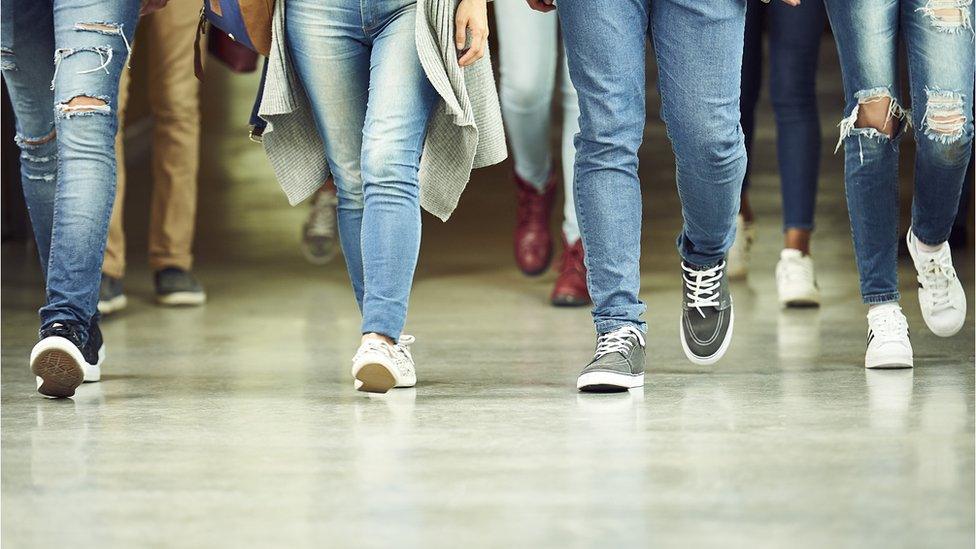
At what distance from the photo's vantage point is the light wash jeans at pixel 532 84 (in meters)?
3.83

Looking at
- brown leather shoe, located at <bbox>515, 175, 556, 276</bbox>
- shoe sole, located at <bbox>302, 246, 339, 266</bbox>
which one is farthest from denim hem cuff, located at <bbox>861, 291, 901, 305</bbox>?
shoe sole, located at <bbox>302, 246, 339, 266</bbox>

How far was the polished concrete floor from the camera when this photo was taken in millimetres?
1807

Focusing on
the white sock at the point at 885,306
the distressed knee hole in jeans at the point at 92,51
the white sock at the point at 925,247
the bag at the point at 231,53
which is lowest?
the white sock at the point at 885,306

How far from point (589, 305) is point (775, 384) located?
121 cm

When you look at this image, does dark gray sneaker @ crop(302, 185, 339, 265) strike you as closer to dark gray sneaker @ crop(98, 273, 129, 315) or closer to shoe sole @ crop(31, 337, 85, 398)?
dark gray sneaker @ crop(98, 273, 129, 315)

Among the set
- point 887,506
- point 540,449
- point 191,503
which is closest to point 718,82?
point 540,449

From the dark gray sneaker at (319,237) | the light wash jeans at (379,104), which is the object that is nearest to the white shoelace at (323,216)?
the dark gray sneaker at (319,237)

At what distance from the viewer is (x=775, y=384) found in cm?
271

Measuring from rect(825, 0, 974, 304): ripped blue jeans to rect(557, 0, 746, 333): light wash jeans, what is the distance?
0.29m

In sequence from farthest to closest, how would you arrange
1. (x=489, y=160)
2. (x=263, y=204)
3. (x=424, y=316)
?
(x=263, y=204) → (x=424, y=316) → (x=489, y=160)

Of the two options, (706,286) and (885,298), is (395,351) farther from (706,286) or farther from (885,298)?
(885,298)

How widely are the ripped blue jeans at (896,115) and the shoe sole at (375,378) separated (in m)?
0.99

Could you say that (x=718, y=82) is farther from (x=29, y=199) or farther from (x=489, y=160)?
(x=29, y=199)

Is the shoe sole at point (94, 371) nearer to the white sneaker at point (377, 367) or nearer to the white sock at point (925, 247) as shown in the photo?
the white sneaker at point (377, 367)
